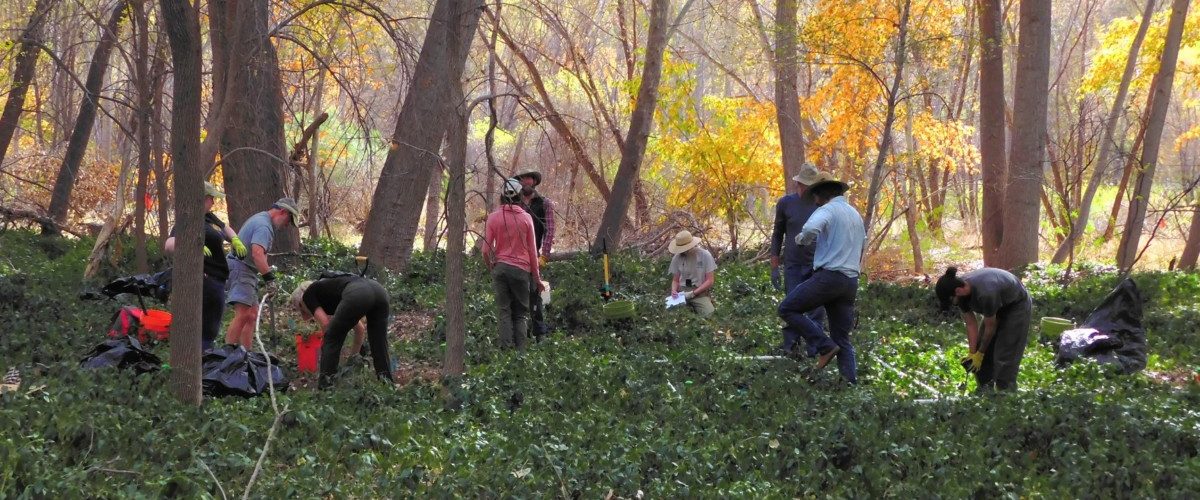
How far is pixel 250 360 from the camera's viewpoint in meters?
8.28

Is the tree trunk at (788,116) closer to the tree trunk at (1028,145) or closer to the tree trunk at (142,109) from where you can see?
the tree trunk at (1028,145)

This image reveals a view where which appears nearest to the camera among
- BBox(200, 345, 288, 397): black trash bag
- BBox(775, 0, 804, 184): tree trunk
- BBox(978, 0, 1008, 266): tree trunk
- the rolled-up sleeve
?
BBox(200, 345, 288, 397): black trash bag

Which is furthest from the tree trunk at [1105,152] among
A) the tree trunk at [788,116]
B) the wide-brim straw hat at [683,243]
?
the wide-brim straw hat at [683,243]

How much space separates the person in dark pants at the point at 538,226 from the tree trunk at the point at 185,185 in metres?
4.30

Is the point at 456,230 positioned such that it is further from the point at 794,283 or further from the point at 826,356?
the point at 794,283

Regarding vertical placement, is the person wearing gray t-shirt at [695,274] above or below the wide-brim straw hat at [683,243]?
below

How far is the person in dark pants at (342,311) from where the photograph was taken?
8094mm

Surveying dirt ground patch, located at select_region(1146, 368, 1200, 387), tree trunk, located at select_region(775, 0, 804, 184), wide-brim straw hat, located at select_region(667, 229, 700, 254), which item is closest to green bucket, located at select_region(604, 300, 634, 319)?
wide-brim straw hat, located at select_region(667, 229, 700, 254)

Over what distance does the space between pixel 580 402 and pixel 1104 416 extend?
146 inches

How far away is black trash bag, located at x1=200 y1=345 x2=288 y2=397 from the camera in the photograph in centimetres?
802

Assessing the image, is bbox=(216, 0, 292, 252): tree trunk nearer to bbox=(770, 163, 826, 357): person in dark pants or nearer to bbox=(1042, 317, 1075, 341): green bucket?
bbox=(770, 163, 826, 357): person in dark pants

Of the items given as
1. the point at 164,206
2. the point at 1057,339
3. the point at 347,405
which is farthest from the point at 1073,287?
the point at 164,206

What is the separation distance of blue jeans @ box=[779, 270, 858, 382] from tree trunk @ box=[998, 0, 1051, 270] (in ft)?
33.6

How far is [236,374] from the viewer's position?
8109 millimetres
